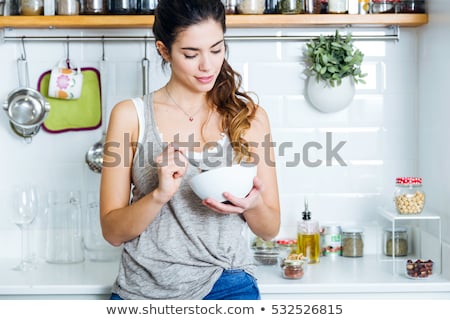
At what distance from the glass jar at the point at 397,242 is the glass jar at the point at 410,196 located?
7.2 inches

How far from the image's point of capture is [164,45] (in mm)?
1830

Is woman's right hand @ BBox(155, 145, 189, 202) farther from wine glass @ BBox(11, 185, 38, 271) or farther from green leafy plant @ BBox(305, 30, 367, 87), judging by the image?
green leafy plant @ BBox(305, 30, 367, 87)

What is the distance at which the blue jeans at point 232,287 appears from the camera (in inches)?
71.3

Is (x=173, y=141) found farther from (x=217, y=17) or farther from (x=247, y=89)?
(x=247, y=89)

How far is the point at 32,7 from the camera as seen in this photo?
7.97 feet

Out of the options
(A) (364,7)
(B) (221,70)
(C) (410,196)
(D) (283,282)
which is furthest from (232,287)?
(A) (364,7)

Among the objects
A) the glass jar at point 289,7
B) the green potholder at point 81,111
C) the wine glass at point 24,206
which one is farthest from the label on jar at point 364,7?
the wine glass at point 24,206

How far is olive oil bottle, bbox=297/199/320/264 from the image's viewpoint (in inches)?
95.9

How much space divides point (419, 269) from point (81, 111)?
45.4 inches

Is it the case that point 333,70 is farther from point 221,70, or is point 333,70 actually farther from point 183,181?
point 183,181

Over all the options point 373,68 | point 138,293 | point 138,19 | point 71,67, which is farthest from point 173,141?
point 373,68

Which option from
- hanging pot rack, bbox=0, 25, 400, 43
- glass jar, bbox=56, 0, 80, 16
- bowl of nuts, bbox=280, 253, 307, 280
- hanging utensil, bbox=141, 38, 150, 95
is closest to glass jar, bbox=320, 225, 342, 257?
bowl of nuts, bbox=280, 253, 307, 280

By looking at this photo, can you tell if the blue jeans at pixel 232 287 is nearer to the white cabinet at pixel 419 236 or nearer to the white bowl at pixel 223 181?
the white bowl at pixel 223 181

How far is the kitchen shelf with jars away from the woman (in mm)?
564
